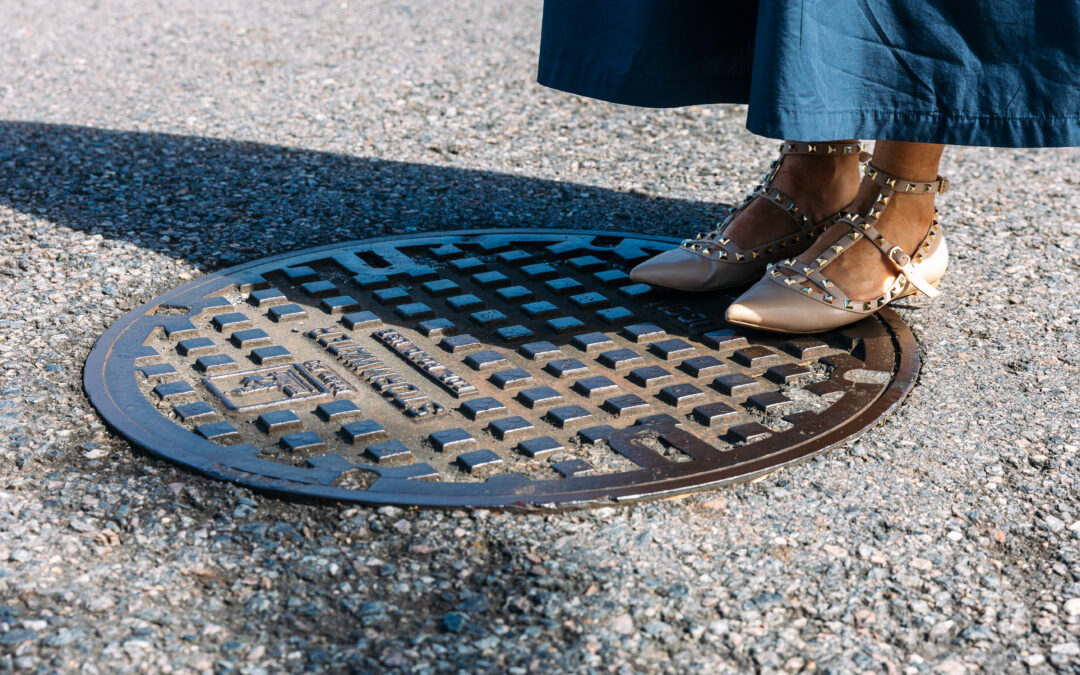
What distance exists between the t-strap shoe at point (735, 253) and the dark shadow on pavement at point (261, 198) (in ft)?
1.46

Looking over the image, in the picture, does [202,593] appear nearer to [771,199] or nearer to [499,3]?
[771,199]

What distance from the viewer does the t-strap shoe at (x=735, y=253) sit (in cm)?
230

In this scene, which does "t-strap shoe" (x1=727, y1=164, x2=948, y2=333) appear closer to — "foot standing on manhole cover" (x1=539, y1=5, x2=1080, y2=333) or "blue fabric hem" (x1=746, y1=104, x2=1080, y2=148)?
"foot standing on manhole cover" (x1=539, y1=5, x2=1080, y2=333)

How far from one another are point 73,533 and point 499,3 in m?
4.64

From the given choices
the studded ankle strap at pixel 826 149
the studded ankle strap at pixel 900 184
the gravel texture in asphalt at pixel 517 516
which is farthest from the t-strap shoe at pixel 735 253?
the gravel texture in asphalt at pixel 517 516

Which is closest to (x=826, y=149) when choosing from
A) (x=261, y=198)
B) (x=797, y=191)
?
(x=797, y=191)

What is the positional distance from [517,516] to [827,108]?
3.01ft

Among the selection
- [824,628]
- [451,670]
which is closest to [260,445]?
[451,670]

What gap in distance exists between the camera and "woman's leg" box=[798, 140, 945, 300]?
2178 millimetres

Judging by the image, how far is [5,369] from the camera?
2.05m

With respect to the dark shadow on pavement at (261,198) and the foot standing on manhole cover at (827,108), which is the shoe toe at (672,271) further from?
the dark shadow on pavement at (261,198)

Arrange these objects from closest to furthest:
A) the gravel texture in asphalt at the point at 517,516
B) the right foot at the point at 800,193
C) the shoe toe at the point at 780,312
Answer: the gravel texture in asphalt at the point at 517,516 → the shoe toe at the point at 780,312 → the right foot at the point at 800,193

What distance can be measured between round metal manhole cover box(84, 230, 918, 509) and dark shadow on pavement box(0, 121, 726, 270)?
0.33 m

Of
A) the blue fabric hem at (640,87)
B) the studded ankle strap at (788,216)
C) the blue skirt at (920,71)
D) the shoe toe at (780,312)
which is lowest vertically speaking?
the shoe toe at (780,312)
